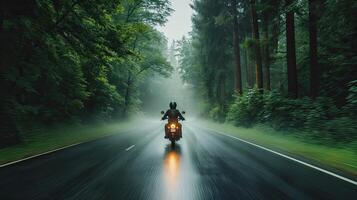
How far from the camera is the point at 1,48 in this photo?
1260cm

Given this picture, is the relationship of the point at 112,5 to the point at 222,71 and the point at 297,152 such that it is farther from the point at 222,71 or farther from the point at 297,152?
the point at 222,71

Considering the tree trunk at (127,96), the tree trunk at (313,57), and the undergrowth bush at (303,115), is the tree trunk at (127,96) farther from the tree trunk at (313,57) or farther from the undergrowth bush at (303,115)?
the tree trunk at (313,57)

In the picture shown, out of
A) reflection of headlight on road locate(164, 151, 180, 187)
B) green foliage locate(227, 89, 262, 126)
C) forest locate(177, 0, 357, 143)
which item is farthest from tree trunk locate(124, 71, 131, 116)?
reflection of headlight on road locate(164, 151, 180, 187)

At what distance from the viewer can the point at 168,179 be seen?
6.49 metres

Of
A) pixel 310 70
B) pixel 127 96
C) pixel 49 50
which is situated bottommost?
pixel 310 70

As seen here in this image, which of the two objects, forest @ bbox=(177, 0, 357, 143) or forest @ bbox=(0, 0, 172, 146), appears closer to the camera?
forest @ bbox=(0, 0, 172, 146)

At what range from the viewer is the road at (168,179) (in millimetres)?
5270

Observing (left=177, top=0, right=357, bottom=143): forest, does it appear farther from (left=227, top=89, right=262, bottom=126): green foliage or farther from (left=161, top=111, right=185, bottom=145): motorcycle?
(left=161, top=111, right=185, bottom=145): motorcycle

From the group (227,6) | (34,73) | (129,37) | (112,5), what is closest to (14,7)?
(34,73)

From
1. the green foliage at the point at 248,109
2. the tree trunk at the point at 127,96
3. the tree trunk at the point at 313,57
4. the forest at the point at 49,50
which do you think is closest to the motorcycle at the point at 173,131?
the forest at the point at 49,50

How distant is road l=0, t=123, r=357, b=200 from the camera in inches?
207

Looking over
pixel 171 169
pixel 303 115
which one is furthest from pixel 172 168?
pixel 303 115

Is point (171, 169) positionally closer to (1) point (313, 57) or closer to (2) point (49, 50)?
(2) point (49, 50)

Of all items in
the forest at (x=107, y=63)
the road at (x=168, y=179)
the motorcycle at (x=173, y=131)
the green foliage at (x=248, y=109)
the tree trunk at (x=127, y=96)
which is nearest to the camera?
the road at (x=168, y=179)
